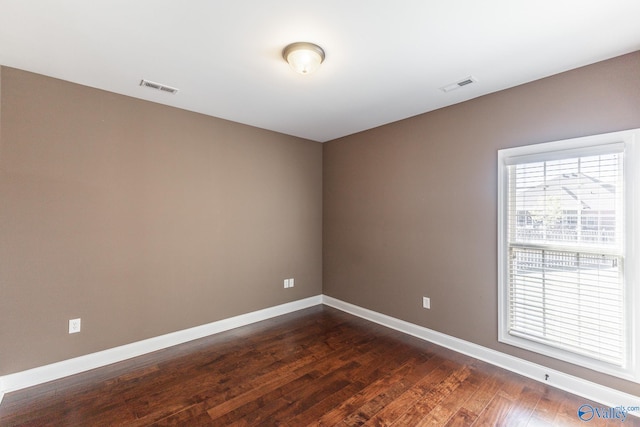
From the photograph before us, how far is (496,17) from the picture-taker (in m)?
1.74

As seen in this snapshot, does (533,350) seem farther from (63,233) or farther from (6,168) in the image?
(6,168)

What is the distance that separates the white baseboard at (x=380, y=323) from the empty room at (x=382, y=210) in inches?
0.7

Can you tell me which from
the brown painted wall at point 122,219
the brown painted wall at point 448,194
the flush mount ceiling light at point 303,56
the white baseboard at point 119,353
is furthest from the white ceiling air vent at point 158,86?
the white baseboard at point 119,353

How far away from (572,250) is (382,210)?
1932mm

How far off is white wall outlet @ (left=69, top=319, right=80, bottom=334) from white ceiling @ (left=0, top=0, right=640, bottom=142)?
2.13 metres

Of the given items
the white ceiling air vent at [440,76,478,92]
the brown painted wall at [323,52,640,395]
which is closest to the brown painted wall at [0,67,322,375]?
the brown painted wall at [323,52,640,395]

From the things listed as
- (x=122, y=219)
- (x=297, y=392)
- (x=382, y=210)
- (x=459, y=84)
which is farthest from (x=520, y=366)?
(x=122, y=219)

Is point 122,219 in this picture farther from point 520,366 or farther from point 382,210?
point 520,366

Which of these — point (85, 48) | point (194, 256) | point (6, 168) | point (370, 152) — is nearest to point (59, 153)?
point (6, 168)

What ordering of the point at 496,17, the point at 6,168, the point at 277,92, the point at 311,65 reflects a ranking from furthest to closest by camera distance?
the point at 277,92
the point at 6,168
the point at 311,65
the point at 496,17

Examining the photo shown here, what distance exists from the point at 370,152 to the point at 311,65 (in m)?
1.97

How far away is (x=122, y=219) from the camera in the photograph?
283cm

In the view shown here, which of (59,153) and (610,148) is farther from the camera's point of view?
(59,153)

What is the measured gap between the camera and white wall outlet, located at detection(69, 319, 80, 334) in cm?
254
